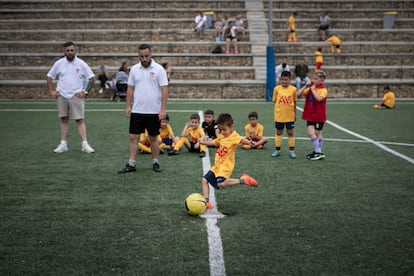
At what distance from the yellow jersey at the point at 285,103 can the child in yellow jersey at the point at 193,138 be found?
1.70 metres

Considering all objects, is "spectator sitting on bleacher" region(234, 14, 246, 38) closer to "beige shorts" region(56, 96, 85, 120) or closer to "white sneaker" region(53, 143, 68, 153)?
"beige shorts" region(56, 96, 85, 120)

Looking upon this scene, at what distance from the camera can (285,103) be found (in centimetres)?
1106

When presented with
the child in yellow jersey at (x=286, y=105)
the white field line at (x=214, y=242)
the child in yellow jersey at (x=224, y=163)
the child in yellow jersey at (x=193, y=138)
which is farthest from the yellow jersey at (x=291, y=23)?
the child in yellow jersey at (x=224, y=163)

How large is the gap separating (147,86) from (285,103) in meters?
3.12

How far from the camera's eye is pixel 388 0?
1359 inches

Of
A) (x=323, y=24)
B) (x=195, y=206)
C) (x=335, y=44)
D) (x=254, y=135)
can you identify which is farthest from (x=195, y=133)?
(x=323, y=24)

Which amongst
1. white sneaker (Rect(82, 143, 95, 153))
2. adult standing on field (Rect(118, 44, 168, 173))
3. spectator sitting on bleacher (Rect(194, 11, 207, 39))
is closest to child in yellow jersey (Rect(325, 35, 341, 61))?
spectator sitting on bleacher (Rect(194, 11, 207, 39))

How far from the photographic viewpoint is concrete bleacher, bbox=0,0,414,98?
88.8 ft

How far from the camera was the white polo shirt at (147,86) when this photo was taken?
930 cm

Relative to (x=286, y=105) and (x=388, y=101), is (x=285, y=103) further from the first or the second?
(x=388, y=101)

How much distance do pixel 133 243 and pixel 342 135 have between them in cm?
961

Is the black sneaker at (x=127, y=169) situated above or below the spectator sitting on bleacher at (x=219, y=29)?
below

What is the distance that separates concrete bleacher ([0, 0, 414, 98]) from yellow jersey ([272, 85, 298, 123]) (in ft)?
51.2

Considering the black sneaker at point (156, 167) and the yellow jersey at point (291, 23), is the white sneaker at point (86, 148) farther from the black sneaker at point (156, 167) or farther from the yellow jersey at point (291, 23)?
the yellow jersey at point (291, 23)
